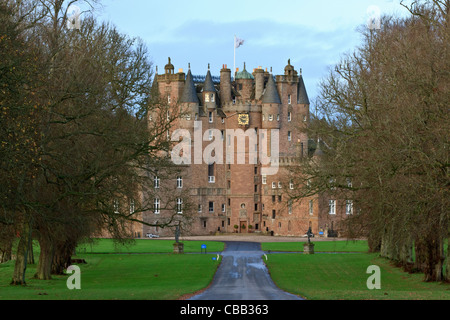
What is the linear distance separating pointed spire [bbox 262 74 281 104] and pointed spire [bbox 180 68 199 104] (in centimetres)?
1020

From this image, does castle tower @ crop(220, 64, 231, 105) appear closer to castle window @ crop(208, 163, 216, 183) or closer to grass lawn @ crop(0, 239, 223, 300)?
castle window @ crop(208, 163, 216, 183)

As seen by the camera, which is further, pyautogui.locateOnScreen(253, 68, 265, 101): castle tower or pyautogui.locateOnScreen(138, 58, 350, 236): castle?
pyautogui.locateOnScreen(253, 68, 265, 101): castle tower

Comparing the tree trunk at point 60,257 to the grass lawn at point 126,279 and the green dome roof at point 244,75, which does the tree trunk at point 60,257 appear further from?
the green dome roof at point 244,75

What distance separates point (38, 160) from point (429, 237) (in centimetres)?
1900

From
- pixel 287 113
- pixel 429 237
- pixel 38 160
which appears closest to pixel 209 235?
pixel 287 113

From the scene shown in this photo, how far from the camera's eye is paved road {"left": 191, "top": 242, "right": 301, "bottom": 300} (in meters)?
28.2

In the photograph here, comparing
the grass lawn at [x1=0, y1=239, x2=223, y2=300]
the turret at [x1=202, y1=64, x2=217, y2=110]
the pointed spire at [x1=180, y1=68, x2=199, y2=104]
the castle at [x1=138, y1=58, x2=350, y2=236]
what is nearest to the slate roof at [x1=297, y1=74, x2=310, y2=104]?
the castle at [x1=138, y1=58, x2=350, y2=236]

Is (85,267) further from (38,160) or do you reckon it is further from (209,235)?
(209,235)

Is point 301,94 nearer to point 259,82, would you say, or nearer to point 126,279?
point 259,82

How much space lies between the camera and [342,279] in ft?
137

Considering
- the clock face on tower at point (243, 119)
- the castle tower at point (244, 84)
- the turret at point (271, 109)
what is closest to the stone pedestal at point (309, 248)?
the turret at point (271, 109)

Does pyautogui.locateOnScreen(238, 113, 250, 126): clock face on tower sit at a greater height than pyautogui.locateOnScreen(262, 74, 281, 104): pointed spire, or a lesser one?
lesser

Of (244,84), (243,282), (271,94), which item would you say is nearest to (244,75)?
(244,84)

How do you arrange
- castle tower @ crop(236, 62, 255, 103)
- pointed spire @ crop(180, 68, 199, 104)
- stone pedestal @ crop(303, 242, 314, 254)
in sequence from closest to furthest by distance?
stone pedestal @ crop(303, 242, 314, 254), pointed spire @ crop(180, 68, 199, 104), castle tower @ crop(236, 62, 255, 103)
